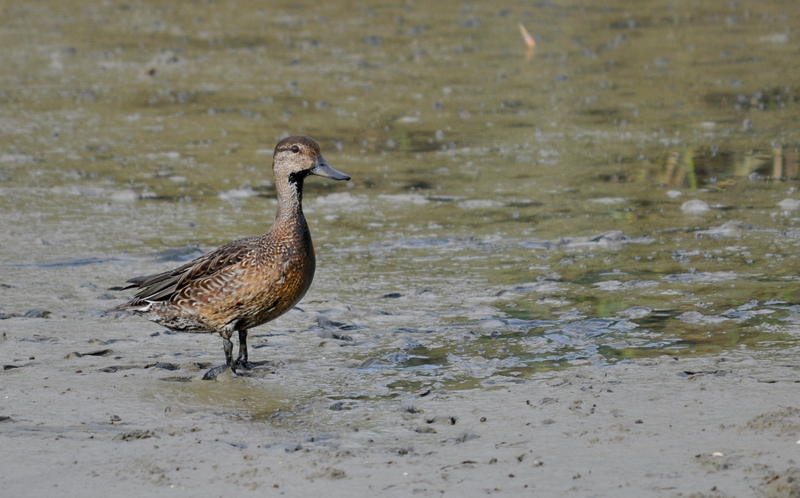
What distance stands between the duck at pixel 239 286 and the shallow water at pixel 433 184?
0.31 m

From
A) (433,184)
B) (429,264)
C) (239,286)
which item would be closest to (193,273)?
(239,286)

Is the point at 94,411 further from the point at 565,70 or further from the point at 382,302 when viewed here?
the point at 565,70

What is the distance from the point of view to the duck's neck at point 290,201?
21.2ft

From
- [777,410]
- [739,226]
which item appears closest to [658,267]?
[739,226]

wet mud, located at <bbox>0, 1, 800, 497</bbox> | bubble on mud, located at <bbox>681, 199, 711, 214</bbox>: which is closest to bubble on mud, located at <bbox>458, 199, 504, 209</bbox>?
wet mud, located at <bbox>0, 1, 800, 497</bbox>

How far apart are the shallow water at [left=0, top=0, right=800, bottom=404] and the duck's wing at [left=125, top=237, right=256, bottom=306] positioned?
40 cm

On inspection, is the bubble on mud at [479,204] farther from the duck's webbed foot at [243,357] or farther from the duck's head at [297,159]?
the duck's webbed foot at [243,357]

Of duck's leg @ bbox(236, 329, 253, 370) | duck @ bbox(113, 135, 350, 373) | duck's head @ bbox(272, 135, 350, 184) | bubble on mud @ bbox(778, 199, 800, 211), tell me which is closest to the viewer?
duck @ bbox(113, 135, 350, 373)

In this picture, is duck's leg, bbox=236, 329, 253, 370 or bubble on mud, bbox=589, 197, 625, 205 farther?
bubble on mud, bbox=589, 197, 625, 205

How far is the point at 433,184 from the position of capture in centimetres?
1024

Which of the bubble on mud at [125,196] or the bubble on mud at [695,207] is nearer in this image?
the bubble on mud at [695,207]

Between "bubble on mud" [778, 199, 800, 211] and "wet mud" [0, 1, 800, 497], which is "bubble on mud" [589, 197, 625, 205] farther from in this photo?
"bubble on mud" [778, 199, 800, 211]

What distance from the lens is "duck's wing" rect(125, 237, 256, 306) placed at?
6.29 m

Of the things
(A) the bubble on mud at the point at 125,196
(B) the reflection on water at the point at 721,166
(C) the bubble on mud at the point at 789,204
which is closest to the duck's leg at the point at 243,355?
(A) the bubble on mud at the point at 125,196
